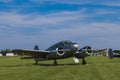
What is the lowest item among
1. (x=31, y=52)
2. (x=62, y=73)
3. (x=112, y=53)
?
(x=62, y=73)

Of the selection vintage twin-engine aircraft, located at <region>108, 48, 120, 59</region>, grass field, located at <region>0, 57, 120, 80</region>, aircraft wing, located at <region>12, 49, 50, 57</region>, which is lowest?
grass field, located at <region>0, 57, 120, 80</region>

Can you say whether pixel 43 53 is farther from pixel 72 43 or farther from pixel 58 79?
pixel 58 79

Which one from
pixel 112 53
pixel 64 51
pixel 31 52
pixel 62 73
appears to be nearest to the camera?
→ pixel 62 73

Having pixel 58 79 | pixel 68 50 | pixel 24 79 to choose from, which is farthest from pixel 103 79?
pixel 68 50

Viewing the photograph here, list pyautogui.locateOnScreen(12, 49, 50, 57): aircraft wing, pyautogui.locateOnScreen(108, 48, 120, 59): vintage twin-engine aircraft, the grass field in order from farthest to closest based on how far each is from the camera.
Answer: pyautogui.locateOnScreen(108, 48, 120, 59): vintage twin-engine aircraft, pyautogui.locateOnScreen(12, 49, 50, 57): aircraft wing, the grass field

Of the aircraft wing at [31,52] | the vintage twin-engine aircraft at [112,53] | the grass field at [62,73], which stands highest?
the aircraft wing at [31,52]

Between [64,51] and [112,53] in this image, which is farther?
[112,53]

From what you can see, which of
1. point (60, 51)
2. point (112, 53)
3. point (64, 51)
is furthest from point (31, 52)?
point (112, 53)

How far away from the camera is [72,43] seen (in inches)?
1738

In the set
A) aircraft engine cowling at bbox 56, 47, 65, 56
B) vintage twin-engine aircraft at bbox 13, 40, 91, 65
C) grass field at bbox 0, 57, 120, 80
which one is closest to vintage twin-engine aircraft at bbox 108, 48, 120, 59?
vintage twin-engine aircraft at bbox 13, 40, 91, 65

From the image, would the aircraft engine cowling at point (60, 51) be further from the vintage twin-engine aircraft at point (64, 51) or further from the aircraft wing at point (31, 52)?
the aircraft wing at point (31, 52)

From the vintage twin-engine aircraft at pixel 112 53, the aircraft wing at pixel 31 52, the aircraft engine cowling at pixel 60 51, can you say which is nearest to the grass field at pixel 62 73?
the aircraft engine cowling at pixel 60 51

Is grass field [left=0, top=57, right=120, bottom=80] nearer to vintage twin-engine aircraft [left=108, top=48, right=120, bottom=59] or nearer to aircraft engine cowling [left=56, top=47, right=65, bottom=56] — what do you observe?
aircraft engine cowling [left=56, top=47, right=65, bottom=56]

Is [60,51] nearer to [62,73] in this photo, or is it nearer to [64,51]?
[64,51]
